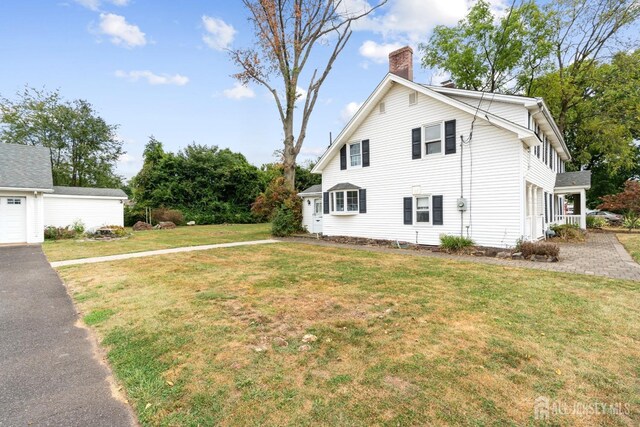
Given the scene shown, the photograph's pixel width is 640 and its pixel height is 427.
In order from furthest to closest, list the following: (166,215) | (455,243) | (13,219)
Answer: (166,215), (13,219), (455,243)

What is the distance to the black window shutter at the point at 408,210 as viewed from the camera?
41.0ft

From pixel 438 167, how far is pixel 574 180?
33.7 feet

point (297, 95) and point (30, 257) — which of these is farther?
point (297, 95)

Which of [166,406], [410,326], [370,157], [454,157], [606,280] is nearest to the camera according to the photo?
[166,406]

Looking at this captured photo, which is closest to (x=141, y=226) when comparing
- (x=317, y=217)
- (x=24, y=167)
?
(x=24, y=167)

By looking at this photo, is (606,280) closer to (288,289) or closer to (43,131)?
(288,289)

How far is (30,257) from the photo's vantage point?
1034cm

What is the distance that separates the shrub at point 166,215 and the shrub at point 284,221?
1231 cm

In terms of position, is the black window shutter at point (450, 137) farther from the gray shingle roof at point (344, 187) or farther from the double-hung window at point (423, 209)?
the gray shingle roof at point (344, 187)

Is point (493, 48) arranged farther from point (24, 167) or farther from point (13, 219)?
point (13, 219)

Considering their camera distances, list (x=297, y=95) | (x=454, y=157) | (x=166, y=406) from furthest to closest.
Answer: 1. (x=297, y=95)
2. (x=454, y=157)
3. (x=166, y=406)

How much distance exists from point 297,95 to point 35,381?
1766 centimetres

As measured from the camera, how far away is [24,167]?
15898 mm

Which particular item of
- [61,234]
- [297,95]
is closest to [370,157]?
[297,95]
